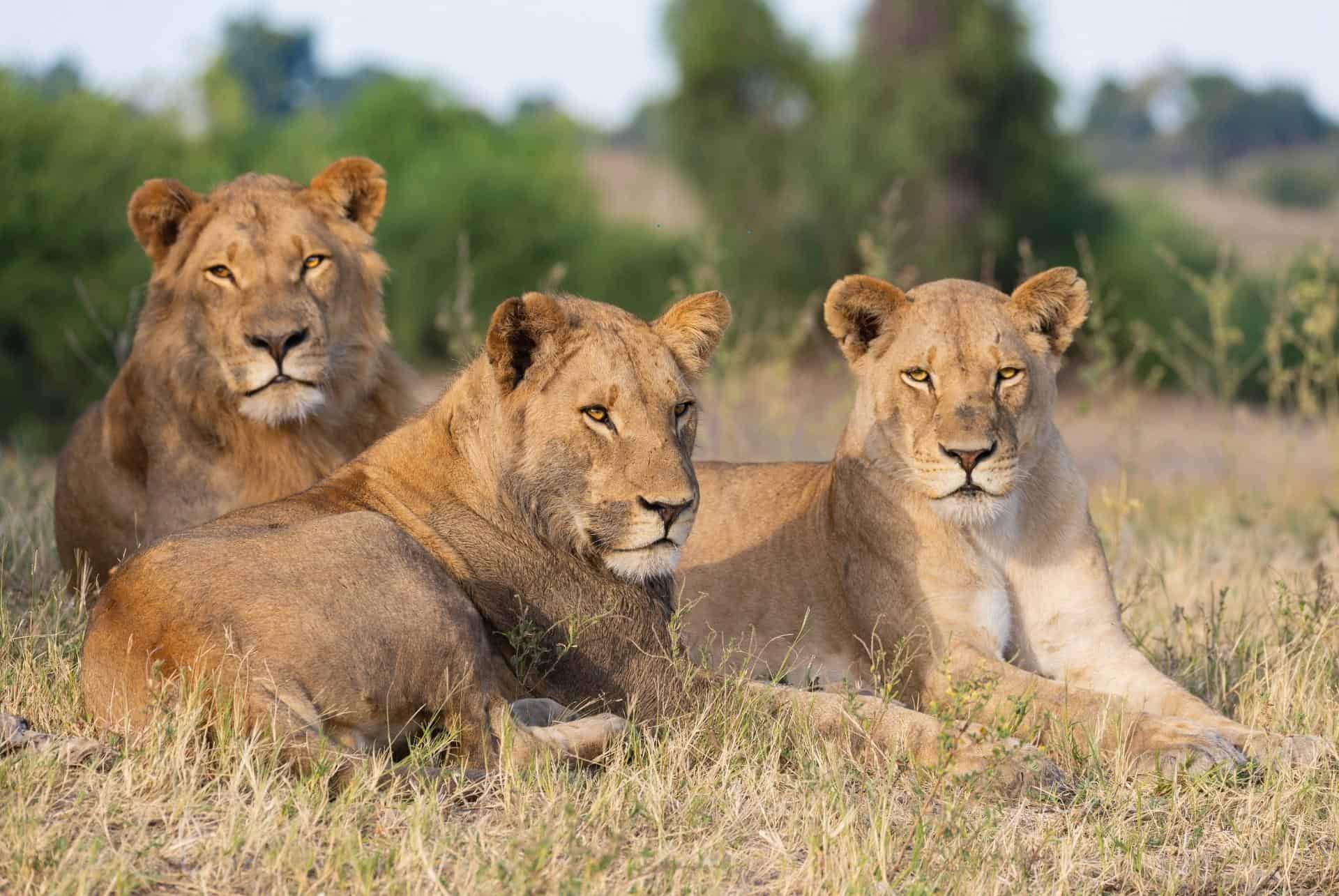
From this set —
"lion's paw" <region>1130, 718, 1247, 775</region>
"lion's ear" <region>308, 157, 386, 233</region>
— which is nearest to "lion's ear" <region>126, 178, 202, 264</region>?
"lion's ear" <region>308, 157, 386, 233</region>

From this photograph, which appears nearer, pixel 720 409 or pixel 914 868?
pixel 914 868

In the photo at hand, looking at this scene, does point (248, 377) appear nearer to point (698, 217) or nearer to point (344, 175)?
point (344, 175)

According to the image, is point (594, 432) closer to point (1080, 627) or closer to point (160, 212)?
point (1080, 627)

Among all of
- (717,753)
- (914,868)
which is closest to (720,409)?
(717,753)

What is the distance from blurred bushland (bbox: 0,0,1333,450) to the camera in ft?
52.7

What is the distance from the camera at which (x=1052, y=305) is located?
448cm

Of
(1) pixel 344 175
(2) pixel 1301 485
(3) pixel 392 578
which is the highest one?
(1) pixel 344 175

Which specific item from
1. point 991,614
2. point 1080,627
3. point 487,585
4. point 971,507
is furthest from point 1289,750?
point 487,585

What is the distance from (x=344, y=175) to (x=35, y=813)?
2.67 metres

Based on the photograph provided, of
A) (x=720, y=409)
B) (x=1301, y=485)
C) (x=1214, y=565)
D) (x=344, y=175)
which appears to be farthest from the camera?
(x=1301, y=485)

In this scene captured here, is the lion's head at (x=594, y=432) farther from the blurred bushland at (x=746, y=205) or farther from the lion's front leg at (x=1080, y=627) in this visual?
the blurred bushland at (x=746, y=205)

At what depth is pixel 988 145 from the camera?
1948 centimetres

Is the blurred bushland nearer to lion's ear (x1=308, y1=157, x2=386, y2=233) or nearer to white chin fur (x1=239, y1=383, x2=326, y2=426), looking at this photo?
lion's ear (x1=308, y1=157, x2=386, y2=233)

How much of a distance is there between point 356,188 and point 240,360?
77 centimetres
